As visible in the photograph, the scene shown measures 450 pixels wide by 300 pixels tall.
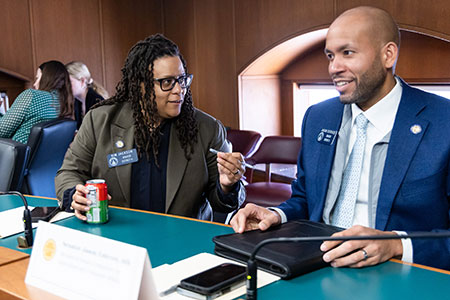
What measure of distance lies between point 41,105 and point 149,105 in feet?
6.88

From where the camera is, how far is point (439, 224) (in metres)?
1.86

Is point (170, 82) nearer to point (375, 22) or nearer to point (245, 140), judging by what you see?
point (375, 22)

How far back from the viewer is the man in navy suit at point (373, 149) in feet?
5.98

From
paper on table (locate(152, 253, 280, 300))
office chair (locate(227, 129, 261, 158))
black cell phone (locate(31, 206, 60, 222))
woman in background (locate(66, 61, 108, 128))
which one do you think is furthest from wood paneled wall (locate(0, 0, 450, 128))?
paper on table (locate(152, 253, 280, 300))

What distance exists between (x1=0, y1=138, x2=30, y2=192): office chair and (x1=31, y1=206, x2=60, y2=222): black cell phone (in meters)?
0.66

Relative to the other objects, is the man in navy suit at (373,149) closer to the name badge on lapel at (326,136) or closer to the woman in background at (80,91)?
the name badge on lapel at (326,136)

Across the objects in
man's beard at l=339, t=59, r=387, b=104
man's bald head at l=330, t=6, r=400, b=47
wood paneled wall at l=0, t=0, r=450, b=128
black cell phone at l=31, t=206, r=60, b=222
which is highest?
wood paneled wall at l=0, t=0, r=450, b=128

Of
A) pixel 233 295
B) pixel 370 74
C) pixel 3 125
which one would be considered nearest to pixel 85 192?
pixel 233 295

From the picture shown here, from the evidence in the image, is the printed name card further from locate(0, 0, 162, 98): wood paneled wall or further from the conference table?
locate(0, 0, 162, 98): wood paneled wall

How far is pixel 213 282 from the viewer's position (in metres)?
1.32

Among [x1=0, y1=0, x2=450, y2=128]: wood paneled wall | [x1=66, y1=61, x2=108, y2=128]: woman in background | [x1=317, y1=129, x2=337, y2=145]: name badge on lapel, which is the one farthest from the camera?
[x1=0, y1=0, x2=450, y2=128]: wood paneled wall

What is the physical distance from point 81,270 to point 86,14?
18.0 feet

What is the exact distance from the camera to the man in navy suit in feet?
5.98

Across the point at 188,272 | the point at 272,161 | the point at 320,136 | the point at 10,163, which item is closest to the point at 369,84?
the point at 320,136
